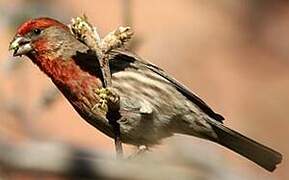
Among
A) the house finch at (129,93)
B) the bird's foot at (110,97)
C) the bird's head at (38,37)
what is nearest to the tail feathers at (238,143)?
the house finch at (129,93)

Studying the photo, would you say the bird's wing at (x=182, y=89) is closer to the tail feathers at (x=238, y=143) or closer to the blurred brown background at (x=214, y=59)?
the tail feathers at (x=238, y=143)

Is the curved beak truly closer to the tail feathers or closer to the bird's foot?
the tail feathers

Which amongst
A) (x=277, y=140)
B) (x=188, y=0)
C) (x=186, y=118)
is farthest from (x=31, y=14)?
(x=188, y=0)

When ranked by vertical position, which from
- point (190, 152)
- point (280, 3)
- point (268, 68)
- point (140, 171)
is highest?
point (280, 3)

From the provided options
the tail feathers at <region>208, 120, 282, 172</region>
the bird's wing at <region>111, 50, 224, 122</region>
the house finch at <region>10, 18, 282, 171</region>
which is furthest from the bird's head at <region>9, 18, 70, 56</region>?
the tail feathers at <region>208, 120, 282, 172</region>

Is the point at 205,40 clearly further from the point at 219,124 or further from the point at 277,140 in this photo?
the point at 219,124

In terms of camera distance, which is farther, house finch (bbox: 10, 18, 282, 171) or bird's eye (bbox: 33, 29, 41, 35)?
bird's eye (bbox: 33, 29, 41, 35)
